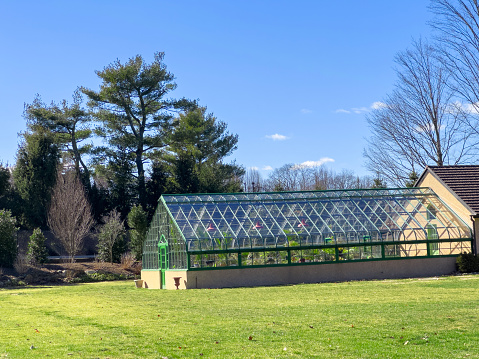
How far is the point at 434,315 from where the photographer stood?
39.5ft

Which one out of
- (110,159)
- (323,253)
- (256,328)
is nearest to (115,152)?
(110,159)

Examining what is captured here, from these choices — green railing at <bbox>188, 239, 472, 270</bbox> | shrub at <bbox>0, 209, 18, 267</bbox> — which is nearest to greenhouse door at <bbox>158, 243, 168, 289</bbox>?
green railing at <bbox>188, 239, 472, 270</bbox>

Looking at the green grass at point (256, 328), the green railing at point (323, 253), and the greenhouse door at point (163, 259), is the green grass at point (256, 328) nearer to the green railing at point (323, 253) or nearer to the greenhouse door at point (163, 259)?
the green railing at point (323, 253)

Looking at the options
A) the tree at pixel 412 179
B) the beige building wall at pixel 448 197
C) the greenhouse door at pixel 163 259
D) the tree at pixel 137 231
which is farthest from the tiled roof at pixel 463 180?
the tree at pixel 137 231

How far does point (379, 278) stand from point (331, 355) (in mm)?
19717

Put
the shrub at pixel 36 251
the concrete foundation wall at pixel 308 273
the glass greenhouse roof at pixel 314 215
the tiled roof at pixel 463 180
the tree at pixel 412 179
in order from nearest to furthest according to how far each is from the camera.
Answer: the concrete foundation wall at pixel 308 273 < the glass greenhouse roof at pixel 314 215 < the tiled roof at pixel 463 180 < the shrub at pixel 36 251 < the tree at pixel 412 179

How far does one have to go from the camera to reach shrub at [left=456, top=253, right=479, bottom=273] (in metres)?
27.7

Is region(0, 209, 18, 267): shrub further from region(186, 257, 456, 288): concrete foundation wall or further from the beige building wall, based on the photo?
the beige building wall

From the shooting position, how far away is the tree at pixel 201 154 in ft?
162

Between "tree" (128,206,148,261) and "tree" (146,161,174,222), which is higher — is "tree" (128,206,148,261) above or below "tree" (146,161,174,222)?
below

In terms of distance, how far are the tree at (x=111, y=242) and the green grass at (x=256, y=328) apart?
22915mm

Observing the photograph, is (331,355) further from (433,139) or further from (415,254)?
(433,139)

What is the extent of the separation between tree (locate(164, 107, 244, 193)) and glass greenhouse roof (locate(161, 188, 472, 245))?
20.0m

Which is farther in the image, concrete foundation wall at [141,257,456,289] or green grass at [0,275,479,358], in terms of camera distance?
concrete foundation wall at [141,257,456,289]
